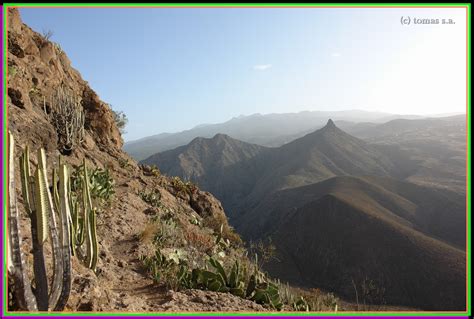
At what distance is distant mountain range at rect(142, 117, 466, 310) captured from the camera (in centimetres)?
3722

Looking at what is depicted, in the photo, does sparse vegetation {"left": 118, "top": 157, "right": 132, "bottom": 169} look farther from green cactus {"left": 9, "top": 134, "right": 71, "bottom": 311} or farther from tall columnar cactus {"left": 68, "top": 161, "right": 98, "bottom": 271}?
green cactus {"left": 9, "top": 134, "right": 71, "bottom": 311}

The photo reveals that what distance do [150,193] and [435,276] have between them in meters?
35.9

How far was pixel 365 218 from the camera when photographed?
48.0 meters

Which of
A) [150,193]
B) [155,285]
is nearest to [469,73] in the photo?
[155,285]

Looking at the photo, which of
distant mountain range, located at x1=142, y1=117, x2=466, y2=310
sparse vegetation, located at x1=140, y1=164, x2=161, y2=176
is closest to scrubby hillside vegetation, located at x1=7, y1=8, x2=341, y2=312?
sparse vegetation, located at x1=140, y1=164, x2=161, y2=176

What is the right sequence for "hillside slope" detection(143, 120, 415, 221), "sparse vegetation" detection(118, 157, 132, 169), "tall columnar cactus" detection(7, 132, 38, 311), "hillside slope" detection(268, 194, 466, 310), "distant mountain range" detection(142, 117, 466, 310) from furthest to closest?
"hillside slope" detection(143, 120, 415, 221)
"distant mountain range" detection(142, 117, 466, 310)
"hillside slope" detection(268, 194, 466, 310)
"sparse vegetation" detection(118, 157, 132, 169)
"tall columnar cactus" detection(7, 132, 38, 311)

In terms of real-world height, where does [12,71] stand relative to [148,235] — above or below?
above

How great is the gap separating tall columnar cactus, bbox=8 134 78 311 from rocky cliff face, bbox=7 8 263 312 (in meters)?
0.34

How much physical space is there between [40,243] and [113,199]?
5686mm

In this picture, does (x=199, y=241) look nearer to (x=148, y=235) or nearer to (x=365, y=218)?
(x=148, y=235)

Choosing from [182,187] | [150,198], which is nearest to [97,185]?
[150,198]

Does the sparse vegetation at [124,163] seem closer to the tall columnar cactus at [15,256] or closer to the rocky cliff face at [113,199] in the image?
the rocky cliff face at [113,199]

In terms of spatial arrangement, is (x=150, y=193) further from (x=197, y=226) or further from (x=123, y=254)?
(x=123, y=254)

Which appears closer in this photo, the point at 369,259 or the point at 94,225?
the point at 94,225
